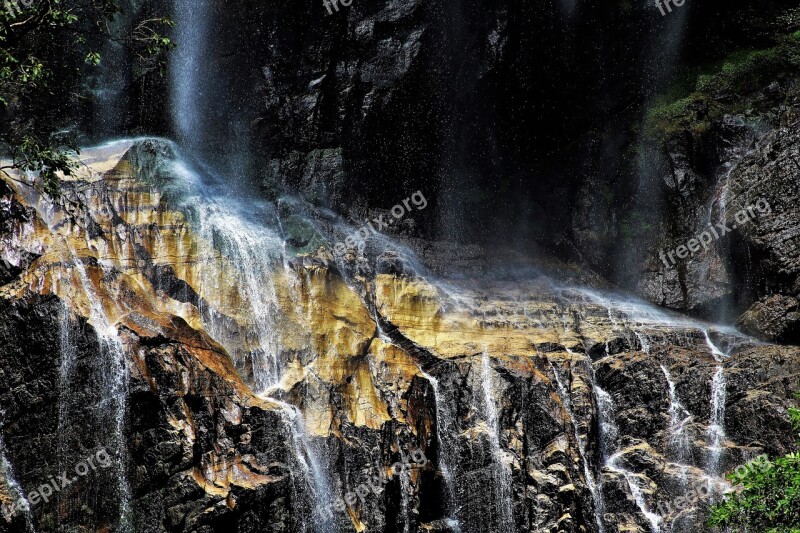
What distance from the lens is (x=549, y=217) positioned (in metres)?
24.7

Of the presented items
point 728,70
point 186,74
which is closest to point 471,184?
point 728,70

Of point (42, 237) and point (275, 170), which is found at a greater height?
point (275, 170)

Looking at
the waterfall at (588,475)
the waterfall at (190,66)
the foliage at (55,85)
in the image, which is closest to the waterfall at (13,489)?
the foliage at (55,85)

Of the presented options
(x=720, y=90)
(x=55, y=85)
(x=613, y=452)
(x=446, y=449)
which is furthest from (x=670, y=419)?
(x=55, y=85)

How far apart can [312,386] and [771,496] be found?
991cm

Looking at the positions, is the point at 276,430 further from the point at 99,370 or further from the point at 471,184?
the point at 471,184

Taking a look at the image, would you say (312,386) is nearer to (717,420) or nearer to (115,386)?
(115,386)

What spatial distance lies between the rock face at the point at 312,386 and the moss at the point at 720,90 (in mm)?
6870

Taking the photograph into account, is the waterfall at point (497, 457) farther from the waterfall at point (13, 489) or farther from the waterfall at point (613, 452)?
the waterfall at point (13, 489)

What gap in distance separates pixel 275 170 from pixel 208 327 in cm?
832

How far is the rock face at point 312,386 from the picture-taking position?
1348 cm

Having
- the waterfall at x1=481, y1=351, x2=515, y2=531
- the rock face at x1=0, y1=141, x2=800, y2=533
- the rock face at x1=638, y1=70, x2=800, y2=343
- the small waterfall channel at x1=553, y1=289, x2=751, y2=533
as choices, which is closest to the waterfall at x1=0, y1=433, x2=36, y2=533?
the rock face at x1=0, y1=141, x2=800, y2=533

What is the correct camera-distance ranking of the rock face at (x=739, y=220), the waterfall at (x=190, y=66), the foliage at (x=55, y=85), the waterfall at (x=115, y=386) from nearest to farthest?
the waterfall at (x=115, y=386)
the foliage at (x=55, y=85)
the rock face at (x=739, y=220)
the waterfall at (x=190, y=66)

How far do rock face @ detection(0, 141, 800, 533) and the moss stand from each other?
6870 mm
